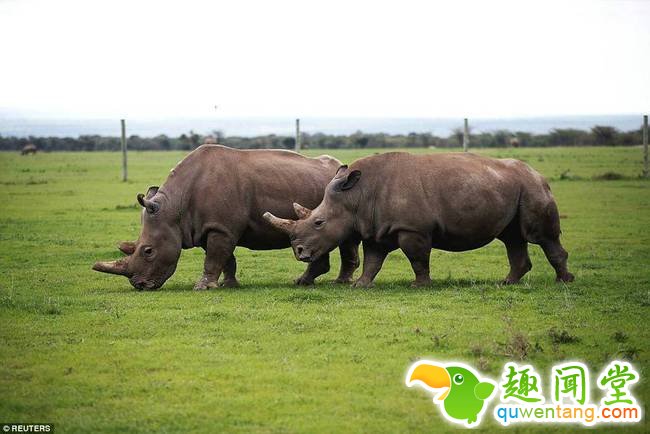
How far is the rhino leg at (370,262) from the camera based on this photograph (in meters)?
14.6

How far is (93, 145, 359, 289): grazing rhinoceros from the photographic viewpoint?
1456 centimetres

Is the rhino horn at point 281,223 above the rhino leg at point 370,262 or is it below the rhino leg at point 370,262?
above

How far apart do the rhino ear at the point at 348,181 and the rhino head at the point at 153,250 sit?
225 cm

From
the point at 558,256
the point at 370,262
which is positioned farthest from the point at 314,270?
the point at 558,256

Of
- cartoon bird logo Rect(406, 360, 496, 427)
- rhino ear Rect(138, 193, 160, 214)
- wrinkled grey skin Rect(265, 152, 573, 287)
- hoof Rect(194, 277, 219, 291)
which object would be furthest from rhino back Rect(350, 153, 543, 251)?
cartoon bird logo Rect(406, 360, 496, 427)

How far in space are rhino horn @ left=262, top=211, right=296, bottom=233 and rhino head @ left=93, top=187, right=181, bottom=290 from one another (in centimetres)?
132

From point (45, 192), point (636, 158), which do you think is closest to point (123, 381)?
point (45, 192)

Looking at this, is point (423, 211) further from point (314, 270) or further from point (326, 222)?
point (314, 270)

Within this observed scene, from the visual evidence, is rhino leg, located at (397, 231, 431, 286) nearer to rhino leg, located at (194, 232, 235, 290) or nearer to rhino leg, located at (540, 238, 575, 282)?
rhino leg, located at (540, 238, 575, 282)

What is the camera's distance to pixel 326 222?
14477 mm

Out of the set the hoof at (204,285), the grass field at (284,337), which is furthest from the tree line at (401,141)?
the hoof at (204,285)

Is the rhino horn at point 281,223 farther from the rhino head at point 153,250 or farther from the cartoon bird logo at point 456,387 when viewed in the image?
the cartoon bird logo at point 456,387

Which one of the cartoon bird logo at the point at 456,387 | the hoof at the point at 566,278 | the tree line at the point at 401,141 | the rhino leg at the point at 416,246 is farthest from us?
the tree line at the point at 401,141

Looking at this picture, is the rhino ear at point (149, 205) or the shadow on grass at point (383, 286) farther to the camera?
the rhino ear at point (149, 205)
